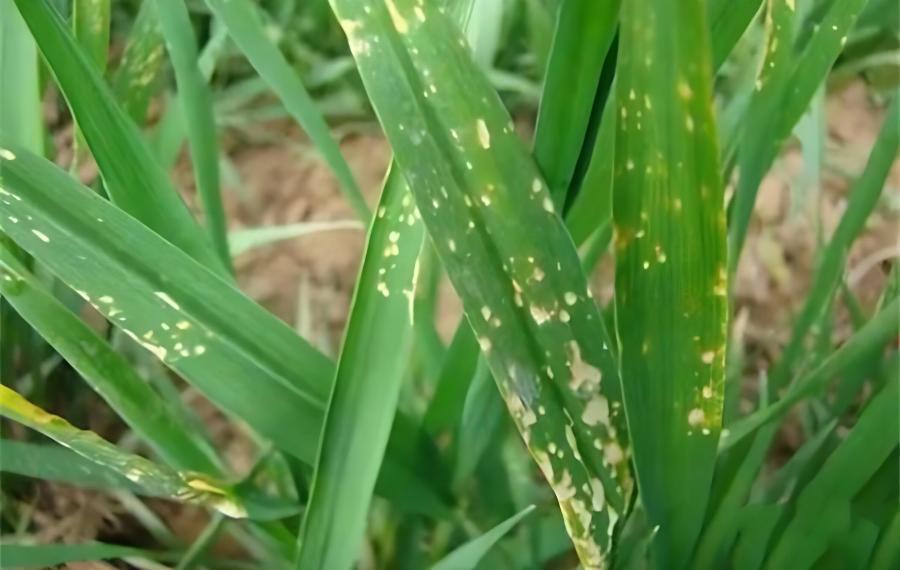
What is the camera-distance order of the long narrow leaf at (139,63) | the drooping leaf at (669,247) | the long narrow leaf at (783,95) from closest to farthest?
the drooping leaf at (669,247)
the long narrow leaf at (783,95)
the long narrow leaf at (139,63)

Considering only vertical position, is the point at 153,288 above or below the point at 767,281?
above

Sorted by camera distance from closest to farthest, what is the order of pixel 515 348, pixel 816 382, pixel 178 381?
1. pixel 515 348
2. pixel 816 382
3. pixel 178 381

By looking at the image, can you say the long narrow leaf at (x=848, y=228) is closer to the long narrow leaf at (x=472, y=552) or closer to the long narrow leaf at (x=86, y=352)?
the long narrow leaf at (x=472, y=552)

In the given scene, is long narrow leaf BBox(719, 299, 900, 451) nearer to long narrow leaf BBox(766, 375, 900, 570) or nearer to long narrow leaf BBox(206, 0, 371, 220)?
long narrow leaf BBox(766, 375, 900, 570)

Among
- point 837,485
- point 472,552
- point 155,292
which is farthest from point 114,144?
point 837,485

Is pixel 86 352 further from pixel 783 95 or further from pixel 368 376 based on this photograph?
pixel 783 95

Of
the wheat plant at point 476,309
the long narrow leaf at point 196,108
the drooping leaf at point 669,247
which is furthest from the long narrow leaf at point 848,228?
the long narrow leaf at point 196,108

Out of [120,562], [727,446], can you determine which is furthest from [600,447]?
[120,562]

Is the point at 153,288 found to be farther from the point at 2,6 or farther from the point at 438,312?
the point at 438,312
